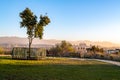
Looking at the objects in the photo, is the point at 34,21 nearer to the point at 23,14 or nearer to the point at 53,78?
the point at 23,14

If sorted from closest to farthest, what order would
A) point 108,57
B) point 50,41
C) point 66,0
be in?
point 66,0, point 108,57, point 50,41

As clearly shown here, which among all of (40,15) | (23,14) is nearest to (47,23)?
(40,15)

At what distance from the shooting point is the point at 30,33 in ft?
103

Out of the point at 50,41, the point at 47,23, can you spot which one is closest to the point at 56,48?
the point at 47,23

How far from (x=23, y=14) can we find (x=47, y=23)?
3299mm

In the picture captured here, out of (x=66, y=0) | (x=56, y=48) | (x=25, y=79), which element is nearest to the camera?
(x=25, y=79)

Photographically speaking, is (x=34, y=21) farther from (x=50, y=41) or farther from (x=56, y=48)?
(x=50, y=41)

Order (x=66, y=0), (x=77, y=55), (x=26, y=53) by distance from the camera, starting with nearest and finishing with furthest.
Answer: (x=66, y=0), (x=26, y=53), (x=77, y=55)

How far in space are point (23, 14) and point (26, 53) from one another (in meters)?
5.10

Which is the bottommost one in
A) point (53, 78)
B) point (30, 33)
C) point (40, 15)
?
point (53, 78)

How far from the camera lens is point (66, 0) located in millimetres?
27984

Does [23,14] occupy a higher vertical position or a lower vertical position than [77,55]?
higher

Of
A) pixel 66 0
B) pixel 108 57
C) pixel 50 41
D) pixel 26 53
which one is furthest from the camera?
pixel 50 41

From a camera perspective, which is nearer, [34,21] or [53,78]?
[53,78]
